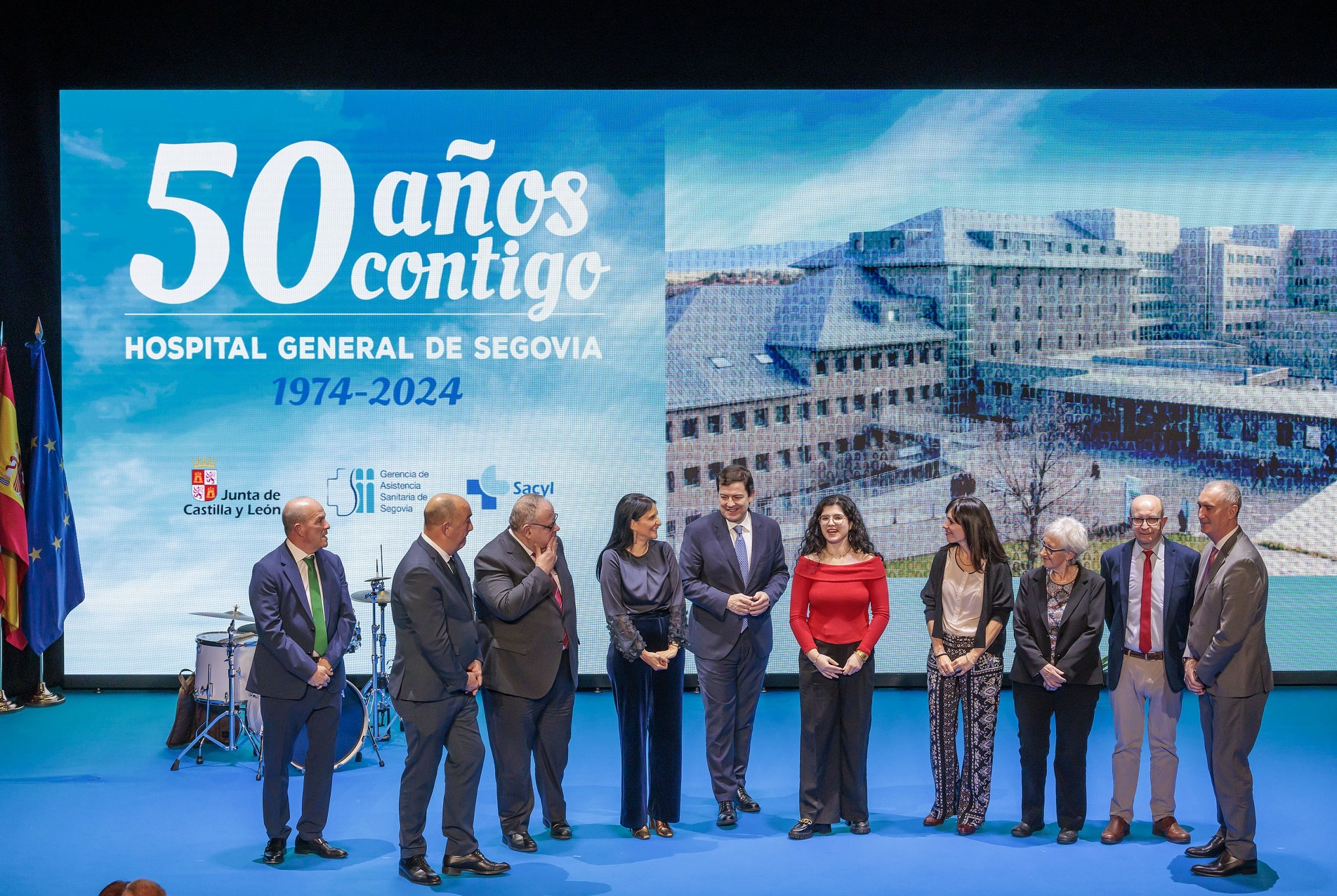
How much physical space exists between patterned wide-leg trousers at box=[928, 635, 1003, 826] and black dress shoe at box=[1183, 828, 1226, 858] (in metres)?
0.82

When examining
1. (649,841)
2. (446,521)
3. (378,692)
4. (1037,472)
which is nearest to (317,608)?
(446,521)

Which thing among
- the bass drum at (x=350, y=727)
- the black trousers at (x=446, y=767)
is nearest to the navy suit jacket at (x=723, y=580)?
the black trousers at (x=446, y=767)

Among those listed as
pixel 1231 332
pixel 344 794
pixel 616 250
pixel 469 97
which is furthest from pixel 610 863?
pixel 1231 332

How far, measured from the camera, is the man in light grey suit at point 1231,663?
4734 millimetres

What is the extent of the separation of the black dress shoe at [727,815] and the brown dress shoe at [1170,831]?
181cm

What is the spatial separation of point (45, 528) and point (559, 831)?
14.2 feet

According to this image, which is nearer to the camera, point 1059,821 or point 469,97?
point 1059,821

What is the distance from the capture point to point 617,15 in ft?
26.2

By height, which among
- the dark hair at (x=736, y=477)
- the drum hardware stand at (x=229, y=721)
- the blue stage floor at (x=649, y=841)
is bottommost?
the blue stage floor at (x=649, y=841)

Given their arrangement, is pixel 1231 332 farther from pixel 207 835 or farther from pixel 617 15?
pixel 207 835

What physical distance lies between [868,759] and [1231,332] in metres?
3.98

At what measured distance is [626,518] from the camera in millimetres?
5320

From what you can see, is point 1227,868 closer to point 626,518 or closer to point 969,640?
point 969,640

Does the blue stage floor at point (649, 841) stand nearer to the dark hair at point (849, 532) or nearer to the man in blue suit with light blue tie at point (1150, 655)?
the man in blue suit with light blue tie at point (1150, 655)
